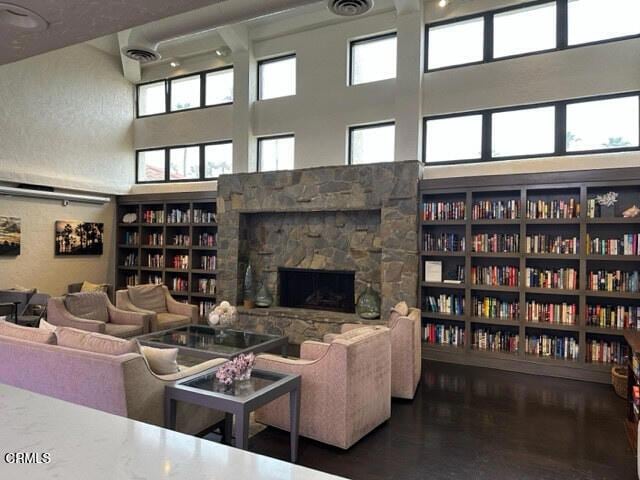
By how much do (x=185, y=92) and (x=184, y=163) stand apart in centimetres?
140

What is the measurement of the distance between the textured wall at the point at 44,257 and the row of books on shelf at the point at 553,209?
7540mm

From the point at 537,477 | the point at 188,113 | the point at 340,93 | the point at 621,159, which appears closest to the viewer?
the point at 537,477

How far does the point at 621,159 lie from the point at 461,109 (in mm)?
2072

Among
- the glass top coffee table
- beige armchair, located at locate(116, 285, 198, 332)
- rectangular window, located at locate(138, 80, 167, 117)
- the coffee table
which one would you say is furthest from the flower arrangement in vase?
rectangular window, located at locate(138, 80, 167, 117)

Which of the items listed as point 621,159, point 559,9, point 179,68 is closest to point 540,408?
point 621,159

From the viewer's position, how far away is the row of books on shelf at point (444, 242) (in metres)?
6.11

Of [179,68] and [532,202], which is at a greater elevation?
[179,68]

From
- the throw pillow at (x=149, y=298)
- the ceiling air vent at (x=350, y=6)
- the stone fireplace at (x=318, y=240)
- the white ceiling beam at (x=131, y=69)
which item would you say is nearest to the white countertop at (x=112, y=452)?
the ceiling air vent at (x=350, y=6)

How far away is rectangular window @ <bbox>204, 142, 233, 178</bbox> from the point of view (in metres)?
8.33

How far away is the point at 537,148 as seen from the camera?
233 inches

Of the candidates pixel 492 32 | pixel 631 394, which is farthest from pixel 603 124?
pixel 631 394

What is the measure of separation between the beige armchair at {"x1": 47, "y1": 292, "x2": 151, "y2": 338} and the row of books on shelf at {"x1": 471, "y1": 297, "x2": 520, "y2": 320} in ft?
14.2

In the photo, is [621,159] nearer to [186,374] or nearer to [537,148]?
[537,148]

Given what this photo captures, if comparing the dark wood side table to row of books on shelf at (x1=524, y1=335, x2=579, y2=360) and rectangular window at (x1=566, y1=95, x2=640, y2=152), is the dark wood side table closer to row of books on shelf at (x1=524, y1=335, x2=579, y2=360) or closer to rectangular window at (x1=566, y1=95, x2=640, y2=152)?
row of books on shelf at (x1=524, y1=335, x2=579, y2=360)
